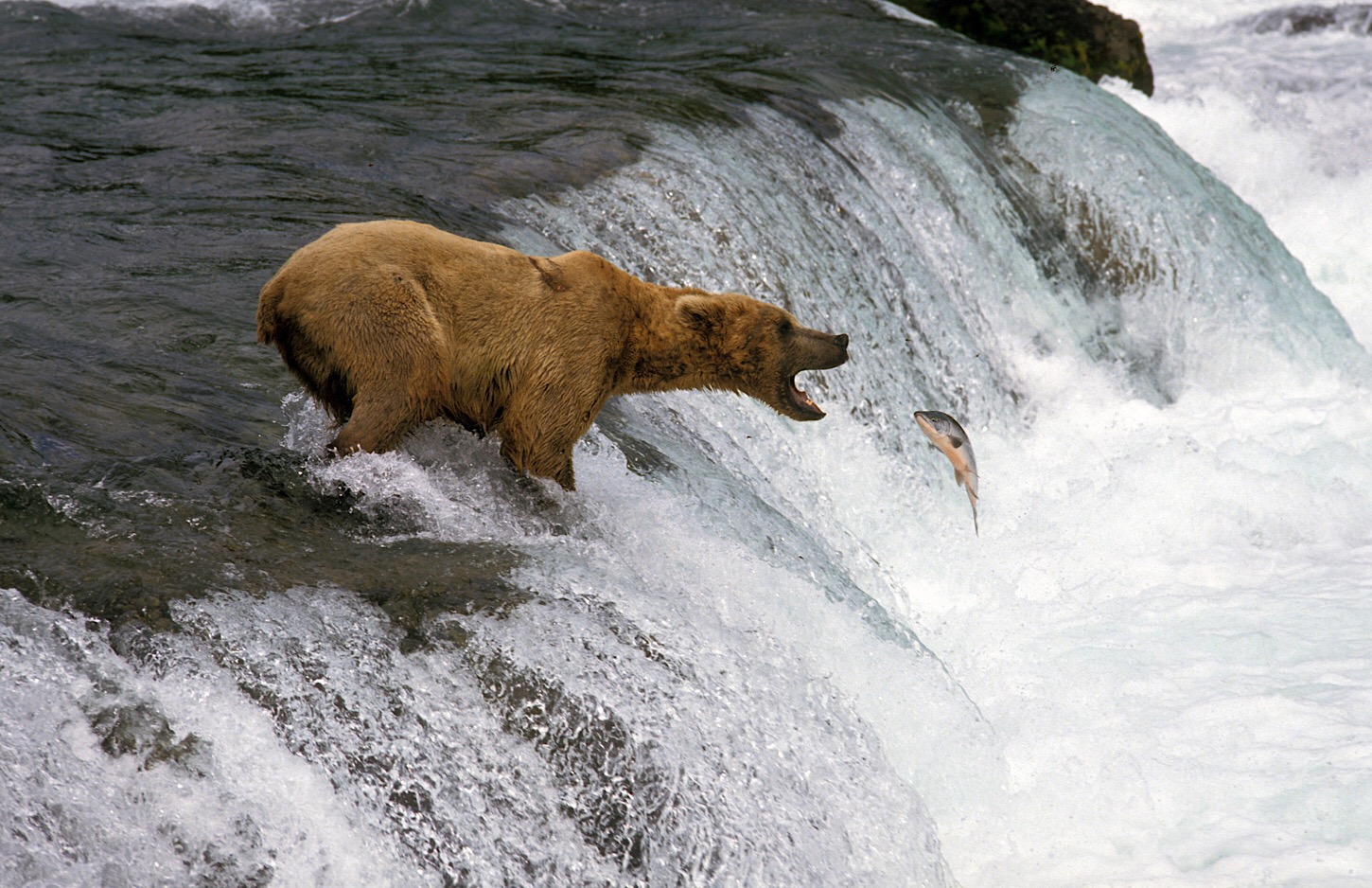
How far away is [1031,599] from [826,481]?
105 centimetres

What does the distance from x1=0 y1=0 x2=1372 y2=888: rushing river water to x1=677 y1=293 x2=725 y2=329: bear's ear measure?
590mm

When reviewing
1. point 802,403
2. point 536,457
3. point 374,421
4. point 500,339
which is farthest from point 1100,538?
point 374,421

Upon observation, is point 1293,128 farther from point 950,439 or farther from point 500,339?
point 500,339

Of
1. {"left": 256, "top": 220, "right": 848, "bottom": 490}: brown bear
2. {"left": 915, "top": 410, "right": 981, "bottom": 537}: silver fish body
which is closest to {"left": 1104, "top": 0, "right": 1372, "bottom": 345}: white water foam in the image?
{"left": 915, "top": 410, "right": 981, "bottom": 537}: silver fish body

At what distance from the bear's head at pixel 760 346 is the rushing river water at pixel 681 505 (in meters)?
0.50

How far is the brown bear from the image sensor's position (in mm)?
3637

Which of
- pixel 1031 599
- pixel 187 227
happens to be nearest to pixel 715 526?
pixel 1031 599

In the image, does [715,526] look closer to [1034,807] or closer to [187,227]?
[1034,807]

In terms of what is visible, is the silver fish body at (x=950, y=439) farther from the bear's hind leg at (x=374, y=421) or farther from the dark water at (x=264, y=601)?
the bear's hind leg at (x=374, y=421)

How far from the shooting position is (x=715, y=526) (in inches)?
179

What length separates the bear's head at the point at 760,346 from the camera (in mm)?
4297

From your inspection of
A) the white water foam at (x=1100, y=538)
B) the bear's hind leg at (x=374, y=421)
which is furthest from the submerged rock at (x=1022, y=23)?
the bear's hind leg at (x=374, y=421)

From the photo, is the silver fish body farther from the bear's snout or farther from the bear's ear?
the bear's ear

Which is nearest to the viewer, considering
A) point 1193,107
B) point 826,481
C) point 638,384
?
point 638,384
